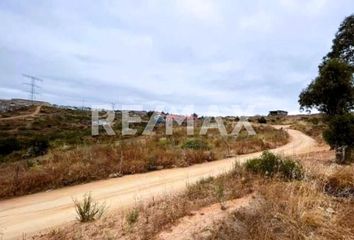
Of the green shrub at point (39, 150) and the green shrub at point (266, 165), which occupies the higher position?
the green shrub at point (39, 150)

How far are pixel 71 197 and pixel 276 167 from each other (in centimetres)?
584

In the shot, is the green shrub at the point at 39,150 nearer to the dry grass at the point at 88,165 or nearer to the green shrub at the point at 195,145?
the dry grass at the point at 88,165

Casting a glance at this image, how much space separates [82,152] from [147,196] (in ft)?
22.0

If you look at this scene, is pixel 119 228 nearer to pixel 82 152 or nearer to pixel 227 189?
pixel 227 189

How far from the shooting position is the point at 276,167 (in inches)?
402

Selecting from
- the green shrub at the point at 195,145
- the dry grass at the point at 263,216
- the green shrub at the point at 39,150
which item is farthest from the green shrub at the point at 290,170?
the green shrub at the point at 39,150

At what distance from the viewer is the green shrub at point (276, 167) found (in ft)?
31.7

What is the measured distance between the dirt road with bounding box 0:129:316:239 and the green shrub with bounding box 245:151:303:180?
2.36 meters

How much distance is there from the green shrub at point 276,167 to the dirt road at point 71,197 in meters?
2.36

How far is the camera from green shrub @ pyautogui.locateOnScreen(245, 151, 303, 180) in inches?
380

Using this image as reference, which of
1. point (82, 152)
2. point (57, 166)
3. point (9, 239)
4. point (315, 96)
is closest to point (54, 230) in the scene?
point (9, 239)

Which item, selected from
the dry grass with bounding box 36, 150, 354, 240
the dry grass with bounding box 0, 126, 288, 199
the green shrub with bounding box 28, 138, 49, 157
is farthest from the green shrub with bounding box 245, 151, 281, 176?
the green shrub with bounding box 28, 138, 49, 157

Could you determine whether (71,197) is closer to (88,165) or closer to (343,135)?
(88,165)

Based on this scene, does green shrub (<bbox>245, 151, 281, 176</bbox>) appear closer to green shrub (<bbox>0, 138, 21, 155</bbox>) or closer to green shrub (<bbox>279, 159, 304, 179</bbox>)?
green shrub (<bbox>279, 159, 304, 179</bbox>)
